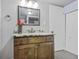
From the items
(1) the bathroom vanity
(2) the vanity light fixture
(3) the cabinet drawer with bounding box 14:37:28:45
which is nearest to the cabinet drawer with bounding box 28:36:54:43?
(1) the bathroom vanity

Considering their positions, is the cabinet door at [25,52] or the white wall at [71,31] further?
the white wall at [71,31]

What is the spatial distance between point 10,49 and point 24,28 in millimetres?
804

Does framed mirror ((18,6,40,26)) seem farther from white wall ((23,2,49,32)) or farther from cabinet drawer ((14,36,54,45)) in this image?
cabinet drawer ((14,36,54,45))

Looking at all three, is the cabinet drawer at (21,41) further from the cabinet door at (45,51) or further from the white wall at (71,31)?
the white wall at (71,31)

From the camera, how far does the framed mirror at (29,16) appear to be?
351cm

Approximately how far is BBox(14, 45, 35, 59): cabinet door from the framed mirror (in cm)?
104

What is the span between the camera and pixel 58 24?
14.9 ft

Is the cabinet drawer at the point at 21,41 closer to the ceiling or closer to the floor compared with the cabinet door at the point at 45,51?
closer to the ceiling

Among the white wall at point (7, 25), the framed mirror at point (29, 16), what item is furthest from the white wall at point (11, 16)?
the framed mirror at point (29, 16)

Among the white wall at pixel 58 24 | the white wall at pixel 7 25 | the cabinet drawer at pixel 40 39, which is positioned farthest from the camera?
the white wall at pixel 58 24

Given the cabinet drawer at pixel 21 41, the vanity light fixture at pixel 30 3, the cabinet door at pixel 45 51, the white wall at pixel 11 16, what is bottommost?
the cabinet door at pixel 45 51

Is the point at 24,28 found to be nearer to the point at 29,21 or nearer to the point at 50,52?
the point at 29,21

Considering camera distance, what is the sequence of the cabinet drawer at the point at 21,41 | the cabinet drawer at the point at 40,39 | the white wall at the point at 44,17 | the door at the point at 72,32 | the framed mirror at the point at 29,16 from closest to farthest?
the cabinet drawer at the point at 21,41
the cabinet drawer at the point at 40,39
the framed mirror at the point at 29,16
the white wall at the point at 44,17
the door at the point at 72,32

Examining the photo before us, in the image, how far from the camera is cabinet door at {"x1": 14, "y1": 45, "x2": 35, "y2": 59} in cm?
265
